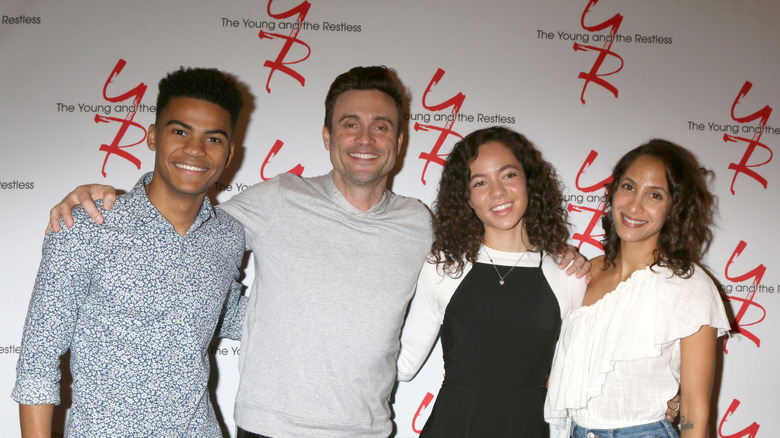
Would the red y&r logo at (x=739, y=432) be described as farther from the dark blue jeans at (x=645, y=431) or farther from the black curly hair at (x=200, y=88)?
the black curly hair at (x=200, y=88)

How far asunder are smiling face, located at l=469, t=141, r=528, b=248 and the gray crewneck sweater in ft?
1.01

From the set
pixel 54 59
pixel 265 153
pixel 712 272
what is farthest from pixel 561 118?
pixel 54 59

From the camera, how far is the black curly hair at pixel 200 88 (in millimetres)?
1684

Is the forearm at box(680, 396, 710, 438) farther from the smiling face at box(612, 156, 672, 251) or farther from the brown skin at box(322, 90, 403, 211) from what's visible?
the brown skin at box(322, 90, 403, 211)

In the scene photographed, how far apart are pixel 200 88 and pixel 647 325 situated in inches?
65.2

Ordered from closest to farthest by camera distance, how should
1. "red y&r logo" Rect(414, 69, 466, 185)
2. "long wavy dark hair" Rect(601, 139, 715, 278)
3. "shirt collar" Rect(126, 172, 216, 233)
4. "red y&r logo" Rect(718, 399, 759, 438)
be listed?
"shirt collar" Rect(126, 172, 216, 233) < "long wavy dark hair" Rect(601, 139, 715, 278) < "red y&r logo" Rect(414, 69, 466, 185) < "red y&r logo" Rect(718, 399, 759, 438)

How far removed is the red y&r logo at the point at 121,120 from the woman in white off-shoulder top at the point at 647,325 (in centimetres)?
206

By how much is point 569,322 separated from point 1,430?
8.32 feet

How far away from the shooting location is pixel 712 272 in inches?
105

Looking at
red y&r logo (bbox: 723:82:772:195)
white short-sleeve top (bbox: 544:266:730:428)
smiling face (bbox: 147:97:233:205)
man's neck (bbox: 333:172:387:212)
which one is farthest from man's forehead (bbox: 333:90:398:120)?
red y&r logo (bbox: 723:82:772:195)

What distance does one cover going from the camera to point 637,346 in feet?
5.76

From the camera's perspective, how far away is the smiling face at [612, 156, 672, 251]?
1863 millimetres

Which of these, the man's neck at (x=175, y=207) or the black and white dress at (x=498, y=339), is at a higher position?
the man's neck at (x=175, y=207)

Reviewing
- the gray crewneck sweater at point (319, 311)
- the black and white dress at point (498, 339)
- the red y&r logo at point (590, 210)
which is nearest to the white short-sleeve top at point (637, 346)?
the black and white dress at point (498, 339)
